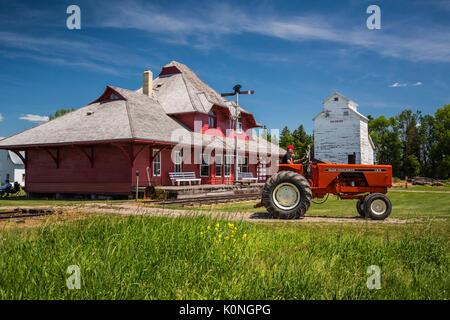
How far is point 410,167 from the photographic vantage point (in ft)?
169

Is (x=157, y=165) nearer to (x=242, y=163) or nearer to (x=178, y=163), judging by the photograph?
(x=178, y=163)

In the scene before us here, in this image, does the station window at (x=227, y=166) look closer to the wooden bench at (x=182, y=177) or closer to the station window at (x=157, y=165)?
the wooden bench at (x=182, y=177)

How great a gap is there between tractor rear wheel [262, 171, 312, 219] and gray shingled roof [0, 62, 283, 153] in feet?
33.6

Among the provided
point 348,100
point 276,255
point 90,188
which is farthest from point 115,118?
point 348,100

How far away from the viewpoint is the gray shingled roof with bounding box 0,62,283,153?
62.5 ft

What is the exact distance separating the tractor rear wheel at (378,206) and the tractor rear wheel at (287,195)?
1.52m

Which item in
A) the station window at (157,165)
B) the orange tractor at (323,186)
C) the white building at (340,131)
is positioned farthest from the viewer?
the white building at (340,131)

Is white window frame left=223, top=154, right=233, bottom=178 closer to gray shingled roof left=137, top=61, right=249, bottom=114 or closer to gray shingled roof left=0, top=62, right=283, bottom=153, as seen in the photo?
gray shingled roof left=0, top=62, right=283, bottom=153

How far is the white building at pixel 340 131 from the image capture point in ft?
105

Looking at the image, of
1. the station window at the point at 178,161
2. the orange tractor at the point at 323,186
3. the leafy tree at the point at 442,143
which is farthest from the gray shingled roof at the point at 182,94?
the leafy tree at the point at 442,143

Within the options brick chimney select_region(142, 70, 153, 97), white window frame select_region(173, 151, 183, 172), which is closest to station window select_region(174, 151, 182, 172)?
white window frame select_region(173, 151, 183, 172)

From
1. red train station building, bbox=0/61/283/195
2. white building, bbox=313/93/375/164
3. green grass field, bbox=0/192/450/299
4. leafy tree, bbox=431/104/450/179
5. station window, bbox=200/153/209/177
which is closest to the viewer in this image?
green grass field, bbox=0/192/450/299

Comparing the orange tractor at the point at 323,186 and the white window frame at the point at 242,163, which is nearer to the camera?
the orange tractor at the point at 323,186
